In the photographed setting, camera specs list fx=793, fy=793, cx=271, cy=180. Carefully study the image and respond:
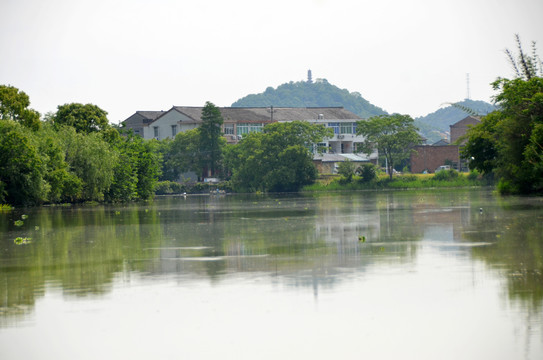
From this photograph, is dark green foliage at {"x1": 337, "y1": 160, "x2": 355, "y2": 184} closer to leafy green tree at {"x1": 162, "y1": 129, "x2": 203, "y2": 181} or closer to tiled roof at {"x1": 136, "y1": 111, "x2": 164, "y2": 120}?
leafy green tree at {"x1": 162, "y1": 129, "x2": 203, "y2": 181}

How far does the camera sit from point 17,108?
197ft

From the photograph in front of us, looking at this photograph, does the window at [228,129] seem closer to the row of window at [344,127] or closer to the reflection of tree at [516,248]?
the row of window at [344,127]

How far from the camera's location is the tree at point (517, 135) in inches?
1781

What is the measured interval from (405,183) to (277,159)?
15.7 m

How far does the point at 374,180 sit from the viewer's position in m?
97.1

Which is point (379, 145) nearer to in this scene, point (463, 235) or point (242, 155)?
point (242, 155)

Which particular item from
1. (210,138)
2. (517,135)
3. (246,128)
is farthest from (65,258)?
(246,128)

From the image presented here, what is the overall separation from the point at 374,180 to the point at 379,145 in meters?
7.45

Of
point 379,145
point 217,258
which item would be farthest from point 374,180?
point 217,258

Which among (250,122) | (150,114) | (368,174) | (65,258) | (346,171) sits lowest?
(65,258)

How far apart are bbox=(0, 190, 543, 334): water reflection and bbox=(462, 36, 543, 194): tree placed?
14.3 metres

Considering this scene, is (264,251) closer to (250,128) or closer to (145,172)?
(145,172)

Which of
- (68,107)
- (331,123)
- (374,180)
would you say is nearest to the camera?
(68,107)

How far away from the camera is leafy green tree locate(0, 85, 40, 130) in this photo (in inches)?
2341
